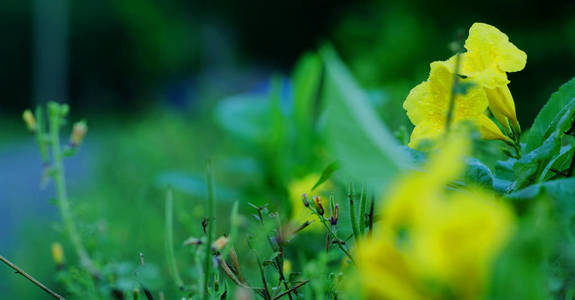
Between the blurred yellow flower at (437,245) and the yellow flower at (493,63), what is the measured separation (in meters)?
0.19

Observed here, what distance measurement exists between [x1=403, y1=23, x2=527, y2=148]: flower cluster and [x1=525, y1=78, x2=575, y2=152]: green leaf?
0.02 metres

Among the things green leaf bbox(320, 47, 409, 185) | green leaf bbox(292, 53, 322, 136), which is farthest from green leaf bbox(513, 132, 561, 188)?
green leaf bbox(292, 53, 322, 136)

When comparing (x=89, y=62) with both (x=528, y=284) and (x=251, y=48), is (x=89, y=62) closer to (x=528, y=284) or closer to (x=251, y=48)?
(x=251, y=48)

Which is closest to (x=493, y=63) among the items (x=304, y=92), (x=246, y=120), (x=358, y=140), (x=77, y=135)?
(x=358, y=140)

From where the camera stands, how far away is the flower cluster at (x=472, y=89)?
33 centimetres

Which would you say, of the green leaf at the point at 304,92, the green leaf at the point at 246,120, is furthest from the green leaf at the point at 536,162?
the green leaf at the point at 246,120

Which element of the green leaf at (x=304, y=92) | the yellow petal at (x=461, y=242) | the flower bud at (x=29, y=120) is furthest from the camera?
the green leaf at (x=304, y=92)

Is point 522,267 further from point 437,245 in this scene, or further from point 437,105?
point 437,105

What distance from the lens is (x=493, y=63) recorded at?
343mm

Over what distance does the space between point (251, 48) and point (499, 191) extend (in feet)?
27.7

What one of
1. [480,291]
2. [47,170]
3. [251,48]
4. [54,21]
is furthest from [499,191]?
[54,21]

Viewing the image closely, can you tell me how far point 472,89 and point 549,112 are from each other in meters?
0.07

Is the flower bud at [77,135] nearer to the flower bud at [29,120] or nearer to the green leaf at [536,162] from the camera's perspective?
the flower bud at [29,120]

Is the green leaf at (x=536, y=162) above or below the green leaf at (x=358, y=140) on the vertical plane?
below
